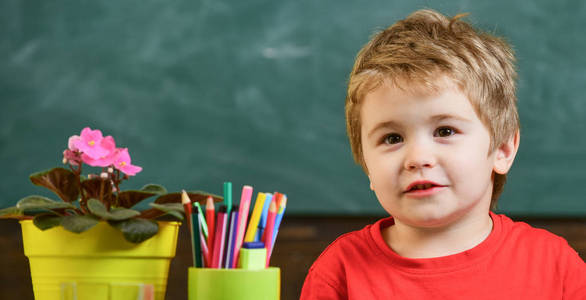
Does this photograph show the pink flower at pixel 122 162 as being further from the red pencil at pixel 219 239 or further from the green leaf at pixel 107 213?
the red pencil at pixel 219 239

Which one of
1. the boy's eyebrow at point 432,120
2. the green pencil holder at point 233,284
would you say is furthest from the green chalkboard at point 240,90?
the green pencil holder at point 233,284

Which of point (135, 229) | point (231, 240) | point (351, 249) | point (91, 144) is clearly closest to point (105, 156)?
point (91, 144)

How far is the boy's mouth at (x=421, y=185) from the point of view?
66cm

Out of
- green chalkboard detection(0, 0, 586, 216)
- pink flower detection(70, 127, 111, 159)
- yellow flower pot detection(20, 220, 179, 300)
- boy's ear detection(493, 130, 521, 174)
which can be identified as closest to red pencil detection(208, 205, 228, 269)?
yellow flower pot detection(20, 220, 179, 300)

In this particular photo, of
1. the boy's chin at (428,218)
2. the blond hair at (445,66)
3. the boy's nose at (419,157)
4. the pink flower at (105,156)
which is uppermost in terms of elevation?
the blond hair at (445,66)

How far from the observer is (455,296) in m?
0.67

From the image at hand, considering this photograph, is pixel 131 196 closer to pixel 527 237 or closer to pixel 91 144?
pixel 91 144

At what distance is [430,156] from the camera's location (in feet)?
2.15

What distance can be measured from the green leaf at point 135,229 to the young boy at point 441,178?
0.75 feet

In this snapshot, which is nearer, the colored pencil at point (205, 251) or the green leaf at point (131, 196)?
the colored pencil at point (205, 251)

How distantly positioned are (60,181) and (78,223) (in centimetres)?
15

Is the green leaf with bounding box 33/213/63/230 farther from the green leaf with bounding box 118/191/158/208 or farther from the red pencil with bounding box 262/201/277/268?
the red pencil with bounding box 262/201/277/268

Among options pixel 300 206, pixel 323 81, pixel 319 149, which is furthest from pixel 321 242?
pixel 323 81

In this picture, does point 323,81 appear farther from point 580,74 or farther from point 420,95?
point 420,95
